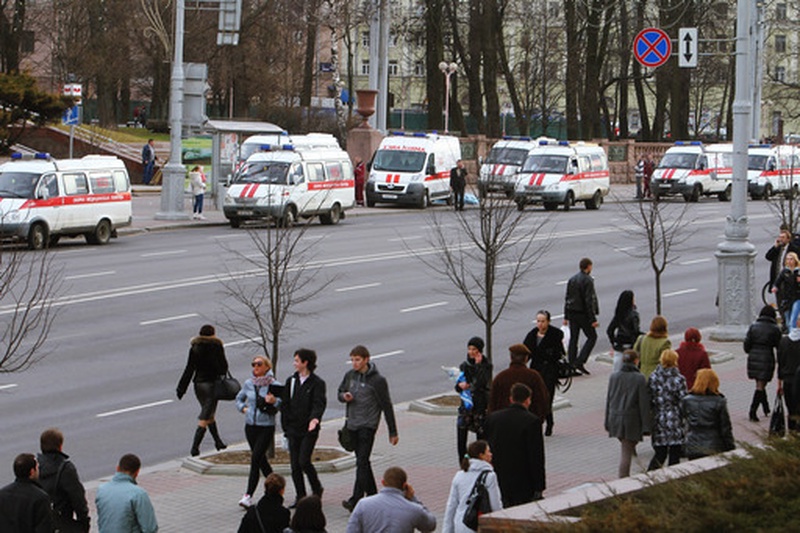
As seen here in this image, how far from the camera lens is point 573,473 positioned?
15.1 metres

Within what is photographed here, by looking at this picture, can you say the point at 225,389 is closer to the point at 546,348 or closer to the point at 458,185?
the point at 546,348

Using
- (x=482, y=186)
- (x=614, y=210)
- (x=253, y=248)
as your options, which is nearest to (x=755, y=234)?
(x=614, y=210)

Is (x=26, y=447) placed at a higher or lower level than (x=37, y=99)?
lower

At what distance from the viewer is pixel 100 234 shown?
37.6m

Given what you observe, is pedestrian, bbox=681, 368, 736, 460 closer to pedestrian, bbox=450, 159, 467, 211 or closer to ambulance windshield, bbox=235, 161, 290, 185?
ambulance windshield, bbox=235, 161, 290, 185

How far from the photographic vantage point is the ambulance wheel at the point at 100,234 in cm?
3734

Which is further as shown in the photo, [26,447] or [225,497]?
[26,447]

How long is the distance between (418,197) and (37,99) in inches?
512

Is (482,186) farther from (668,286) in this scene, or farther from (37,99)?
(37,99)

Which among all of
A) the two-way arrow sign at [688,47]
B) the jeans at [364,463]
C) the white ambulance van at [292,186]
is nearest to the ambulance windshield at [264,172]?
the white ambulance van at [292,186]

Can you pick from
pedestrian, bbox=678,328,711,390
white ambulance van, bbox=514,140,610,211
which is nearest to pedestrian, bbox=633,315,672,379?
pedestrian, bbox=678,328,711,390

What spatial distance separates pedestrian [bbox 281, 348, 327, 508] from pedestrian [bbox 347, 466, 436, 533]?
349 cm

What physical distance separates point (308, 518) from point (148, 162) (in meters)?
50.0

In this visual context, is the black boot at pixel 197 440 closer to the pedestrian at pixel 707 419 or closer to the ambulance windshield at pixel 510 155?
the pedestrian at pixel 707 419
